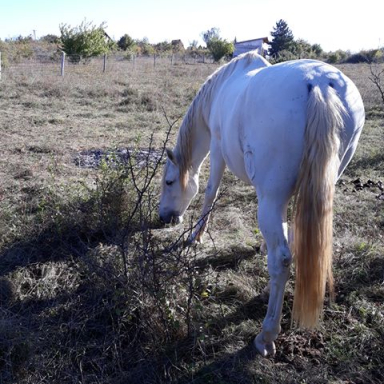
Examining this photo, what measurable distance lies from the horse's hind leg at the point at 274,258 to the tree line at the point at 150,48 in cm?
550

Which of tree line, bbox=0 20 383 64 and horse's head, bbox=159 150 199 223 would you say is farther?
tree line, bbox=0 20 383 64

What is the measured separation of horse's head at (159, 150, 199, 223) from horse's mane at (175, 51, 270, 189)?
0.8 inches

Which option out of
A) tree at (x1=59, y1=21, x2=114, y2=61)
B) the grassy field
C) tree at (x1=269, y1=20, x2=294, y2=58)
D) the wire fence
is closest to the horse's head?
the grassy field

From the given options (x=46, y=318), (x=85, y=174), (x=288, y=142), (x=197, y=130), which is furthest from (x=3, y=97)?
(x=288, y=142)

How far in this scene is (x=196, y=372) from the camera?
2.22 m

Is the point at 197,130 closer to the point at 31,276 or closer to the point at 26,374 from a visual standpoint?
the point at 31,276

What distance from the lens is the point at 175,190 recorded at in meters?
3.92

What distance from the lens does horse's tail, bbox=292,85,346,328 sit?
2.10 m

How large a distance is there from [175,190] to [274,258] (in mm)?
1761

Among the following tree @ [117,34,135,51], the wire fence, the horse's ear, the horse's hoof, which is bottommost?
the horse's hoof

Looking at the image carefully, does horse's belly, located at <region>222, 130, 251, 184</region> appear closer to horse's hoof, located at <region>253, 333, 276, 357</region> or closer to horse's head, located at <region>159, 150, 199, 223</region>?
horse's head, located at <region>159, 150, 199, 223</region>

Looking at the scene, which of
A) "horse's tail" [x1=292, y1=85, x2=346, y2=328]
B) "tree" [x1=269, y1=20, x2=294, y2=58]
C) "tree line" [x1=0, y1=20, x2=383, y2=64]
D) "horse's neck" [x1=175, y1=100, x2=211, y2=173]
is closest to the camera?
"horse's tail" [x1=292, y1=85, x2=346, y2=328]

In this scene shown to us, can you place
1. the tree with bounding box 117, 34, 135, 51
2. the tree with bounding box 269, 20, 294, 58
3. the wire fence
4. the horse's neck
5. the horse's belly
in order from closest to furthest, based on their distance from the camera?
the horse's belly, the horse's neck, the wire fence, the tree with bounding box 269, 20, 294, 58, the tree with bounding box 117, 34, 135, 51

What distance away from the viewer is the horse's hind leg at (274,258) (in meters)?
2.27
